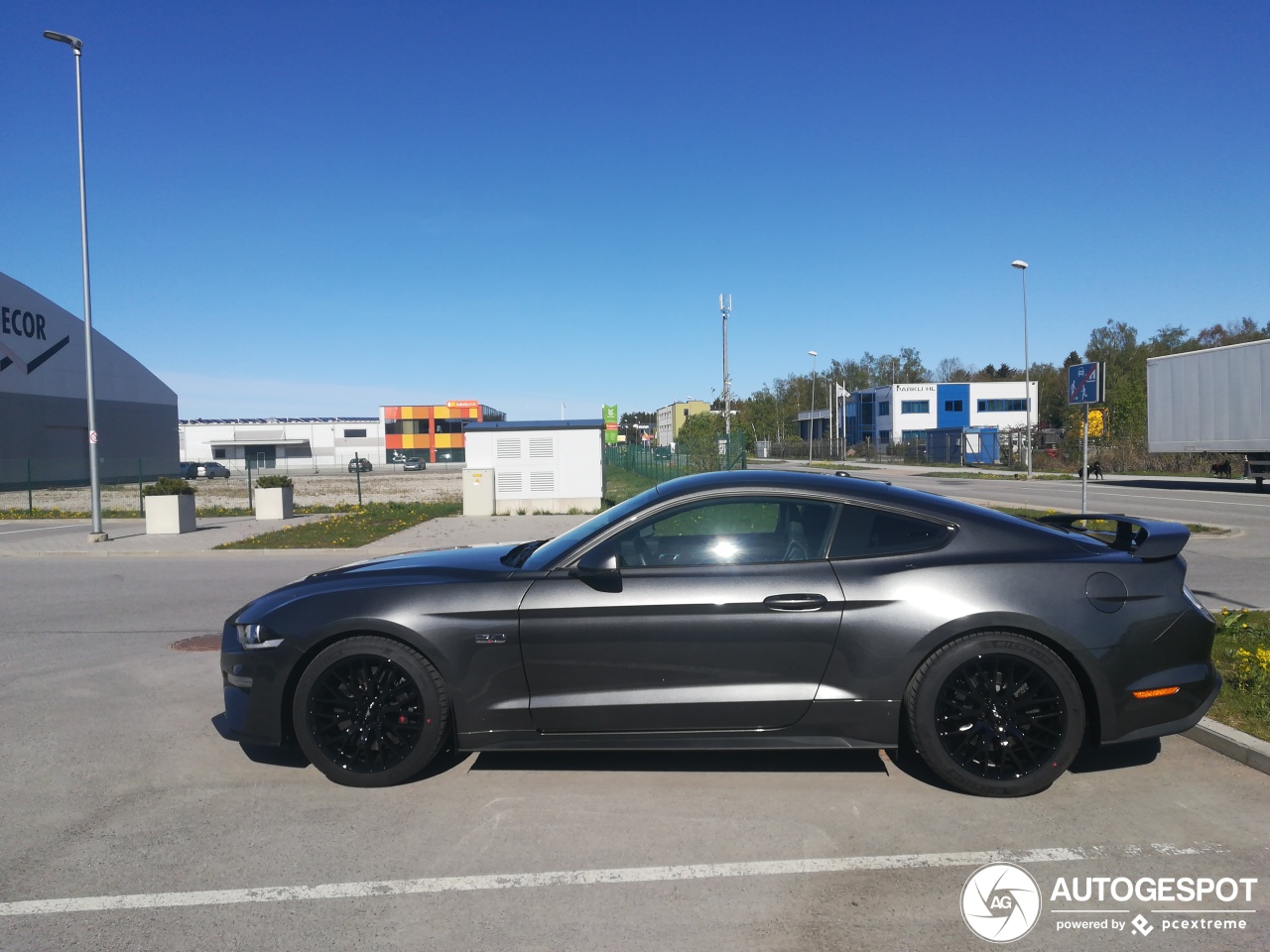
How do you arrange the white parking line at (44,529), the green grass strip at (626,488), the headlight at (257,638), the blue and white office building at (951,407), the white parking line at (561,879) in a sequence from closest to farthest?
the white parking line at (561,879), the headlight at (257,638), the white parking line at (44,529), the green grass strip at (626,488), the blue and white office building at (951,407)

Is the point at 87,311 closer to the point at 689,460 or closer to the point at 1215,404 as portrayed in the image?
the point at 689,460

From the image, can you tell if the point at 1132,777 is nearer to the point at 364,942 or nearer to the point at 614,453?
the point at 364,942

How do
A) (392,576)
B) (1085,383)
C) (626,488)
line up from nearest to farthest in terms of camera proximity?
(392,576) → (1085,383) → (626,488)

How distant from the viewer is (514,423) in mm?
22531

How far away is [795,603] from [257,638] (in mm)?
2672

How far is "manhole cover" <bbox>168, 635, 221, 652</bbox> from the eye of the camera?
768cm

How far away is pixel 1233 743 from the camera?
4.70m

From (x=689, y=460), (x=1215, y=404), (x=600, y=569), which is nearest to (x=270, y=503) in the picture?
(x=689, y=460)

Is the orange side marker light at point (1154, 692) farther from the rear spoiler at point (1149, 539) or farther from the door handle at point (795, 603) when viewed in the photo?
the door handle at point (795, 603)

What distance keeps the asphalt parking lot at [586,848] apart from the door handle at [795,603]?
921 mm

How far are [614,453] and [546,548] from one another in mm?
47317

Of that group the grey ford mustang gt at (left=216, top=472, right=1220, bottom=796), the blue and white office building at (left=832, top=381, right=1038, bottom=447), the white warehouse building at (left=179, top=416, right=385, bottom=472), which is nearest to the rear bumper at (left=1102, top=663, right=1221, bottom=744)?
the grey ford mustang gt at (left=216, top=472, right=1220, bottom=796)

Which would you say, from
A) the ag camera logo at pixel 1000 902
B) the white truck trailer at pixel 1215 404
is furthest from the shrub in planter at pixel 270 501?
the white truck trailer at pixel 1215 404

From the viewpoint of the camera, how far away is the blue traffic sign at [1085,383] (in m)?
12.3
